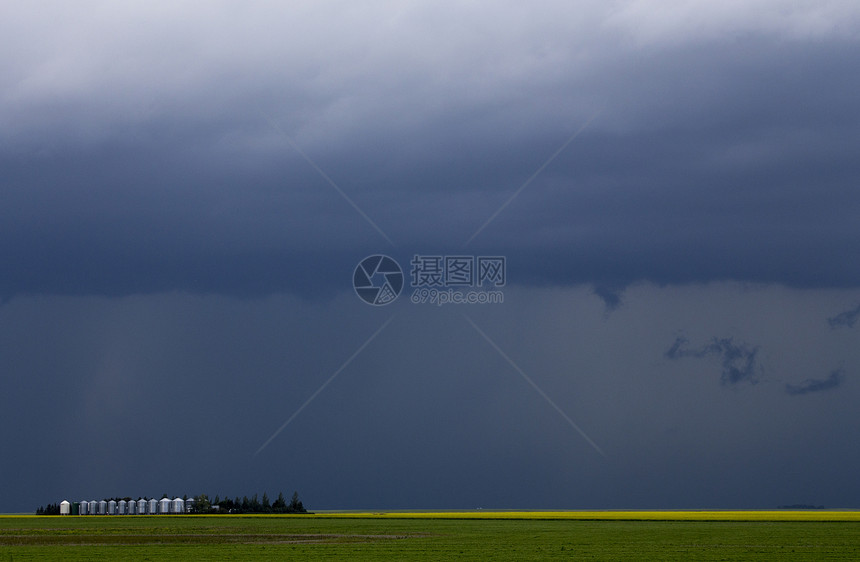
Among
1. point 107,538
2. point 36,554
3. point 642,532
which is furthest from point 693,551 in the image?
point 107,538

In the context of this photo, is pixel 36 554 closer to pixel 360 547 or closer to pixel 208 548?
pixel 208 548

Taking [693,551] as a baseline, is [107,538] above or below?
above

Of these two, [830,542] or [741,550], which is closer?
[741,550]

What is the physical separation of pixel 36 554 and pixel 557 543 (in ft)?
130

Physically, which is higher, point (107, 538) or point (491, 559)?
point (107, 538)

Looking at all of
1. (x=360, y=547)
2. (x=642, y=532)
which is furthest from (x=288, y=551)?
(x=642, y=532)

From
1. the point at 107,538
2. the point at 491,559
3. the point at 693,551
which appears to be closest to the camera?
the point at 491,559

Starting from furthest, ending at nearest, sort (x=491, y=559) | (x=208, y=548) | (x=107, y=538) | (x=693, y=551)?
(x=107, y=538)
(x=208, y=548)
(x=693, y=551)
(x=491, y=559)

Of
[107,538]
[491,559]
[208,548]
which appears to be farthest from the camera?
[107,538]

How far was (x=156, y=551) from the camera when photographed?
72.1 meters

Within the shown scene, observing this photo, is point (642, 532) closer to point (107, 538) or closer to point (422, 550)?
point (422, 550)

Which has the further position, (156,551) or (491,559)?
(156,551)

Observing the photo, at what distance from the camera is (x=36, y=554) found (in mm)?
69750

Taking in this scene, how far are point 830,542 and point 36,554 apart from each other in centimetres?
6103
